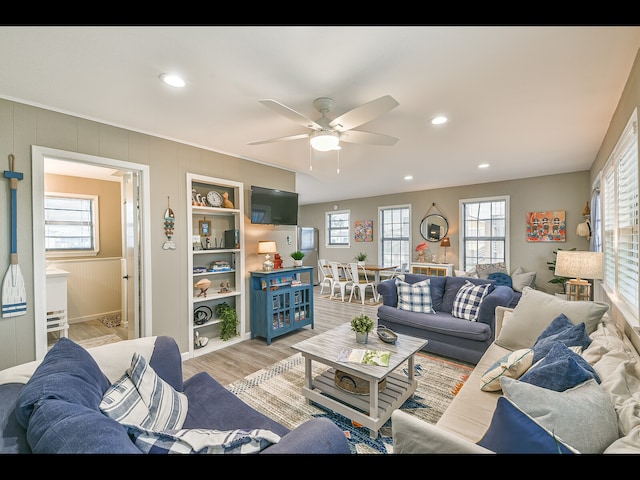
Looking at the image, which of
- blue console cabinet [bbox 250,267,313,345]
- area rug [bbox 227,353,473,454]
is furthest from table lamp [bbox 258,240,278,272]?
area rug [bbox 227,353,473,454]

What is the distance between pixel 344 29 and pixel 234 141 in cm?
206

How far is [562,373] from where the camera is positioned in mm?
1167

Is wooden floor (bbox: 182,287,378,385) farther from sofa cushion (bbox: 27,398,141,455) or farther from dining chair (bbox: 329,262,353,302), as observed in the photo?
sofa cushion (bbox: 27,398,141,455)

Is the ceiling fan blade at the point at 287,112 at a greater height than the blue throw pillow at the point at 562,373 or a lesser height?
greater

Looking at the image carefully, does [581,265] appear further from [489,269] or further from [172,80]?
[172,80]

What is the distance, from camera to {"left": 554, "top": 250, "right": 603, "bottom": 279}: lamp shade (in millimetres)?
2383

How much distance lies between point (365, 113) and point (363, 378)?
6.19 ft

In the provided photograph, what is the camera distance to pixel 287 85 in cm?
191

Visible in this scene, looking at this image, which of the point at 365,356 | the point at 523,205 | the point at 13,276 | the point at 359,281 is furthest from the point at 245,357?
the point at 523,205

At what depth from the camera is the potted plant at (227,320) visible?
3.56 m

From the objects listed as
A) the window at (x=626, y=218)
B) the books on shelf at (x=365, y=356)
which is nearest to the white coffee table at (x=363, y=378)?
the books on shelf at (x=365, y=356)

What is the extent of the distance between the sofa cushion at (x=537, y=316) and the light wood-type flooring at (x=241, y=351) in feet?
7.25

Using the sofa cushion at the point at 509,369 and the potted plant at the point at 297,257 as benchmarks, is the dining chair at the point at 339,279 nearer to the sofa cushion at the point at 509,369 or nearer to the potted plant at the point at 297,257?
the potted plant at the point at 297,257

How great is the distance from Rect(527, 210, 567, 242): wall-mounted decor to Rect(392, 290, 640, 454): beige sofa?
3.58 metres
